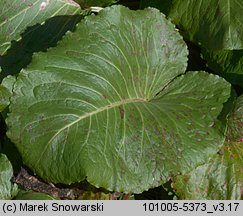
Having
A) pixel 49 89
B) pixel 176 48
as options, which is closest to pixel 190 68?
pixel 176 48

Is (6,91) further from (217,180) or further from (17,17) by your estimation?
(217,180)

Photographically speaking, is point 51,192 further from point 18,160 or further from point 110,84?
point 110,84

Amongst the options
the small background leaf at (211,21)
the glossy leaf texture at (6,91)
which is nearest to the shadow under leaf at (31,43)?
the glossy leaf texture at (6,91)

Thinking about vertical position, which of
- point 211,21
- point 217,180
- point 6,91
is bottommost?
point 217,180

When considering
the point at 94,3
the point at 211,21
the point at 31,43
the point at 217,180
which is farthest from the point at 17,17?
the point at 217,180

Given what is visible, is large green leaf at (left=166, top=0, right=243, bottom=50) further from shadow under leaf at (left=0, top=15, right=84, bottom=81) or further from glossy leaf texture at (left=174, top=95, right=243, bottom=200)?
shadow under leaf at (left=0, top=15, right=84, bottom=81)

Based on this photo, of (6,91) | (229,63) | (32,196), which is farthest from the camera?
(229,63)
